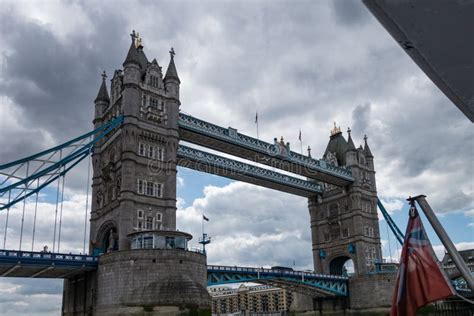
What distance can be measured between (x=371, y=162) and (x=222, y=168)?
29.4m

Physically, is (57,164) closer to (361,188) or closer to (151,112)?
(151,112)

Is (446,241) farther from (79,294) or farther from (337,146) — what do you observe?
(337,146)

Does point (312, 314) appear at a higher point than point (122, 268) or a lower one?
lower

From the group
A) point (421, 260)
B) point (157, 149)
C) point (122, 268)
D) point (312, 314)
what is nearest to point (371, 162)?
point (312, 314)

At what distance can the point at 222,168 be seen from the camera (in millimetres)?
59094

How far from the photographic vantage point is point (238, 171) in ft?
199

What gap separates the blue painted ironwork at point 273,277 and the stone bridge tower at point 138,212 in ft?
23.9

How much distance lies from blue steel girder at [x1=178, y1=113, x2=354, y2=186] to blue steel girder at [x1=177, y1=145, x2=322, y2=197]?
128cm

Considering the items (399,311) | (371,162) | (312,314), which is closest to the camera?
(399,311)

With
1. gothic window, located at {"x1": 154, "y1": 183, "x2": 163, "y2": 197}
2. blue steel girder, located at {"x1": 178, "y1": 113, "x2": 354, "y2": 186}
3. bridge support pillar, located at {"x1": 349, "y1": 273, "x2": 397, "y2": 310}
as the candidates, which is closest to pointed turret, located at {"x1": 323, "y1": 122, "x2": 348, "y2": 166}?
blue steel girder, located at {"x1": 178, "y1": 113, "x2": 354, "y2": 186}

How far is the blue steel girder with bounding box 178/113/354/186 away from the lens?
176 ft

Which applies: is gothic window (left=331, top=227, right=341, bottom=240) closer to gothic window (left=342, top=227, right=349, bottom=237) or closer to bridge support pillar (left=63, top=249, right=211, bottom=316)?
gothic window (left=342, top=227, right=349, bottom=237)

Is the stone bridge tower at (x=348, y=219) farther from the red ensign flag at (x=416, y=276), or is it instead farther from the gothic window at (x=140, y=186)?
the red ensign flag at (x=416, y=276)

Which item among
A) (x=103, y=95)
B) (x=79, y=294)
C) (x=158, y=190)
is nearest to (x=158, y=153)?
(x=158, y=190)
